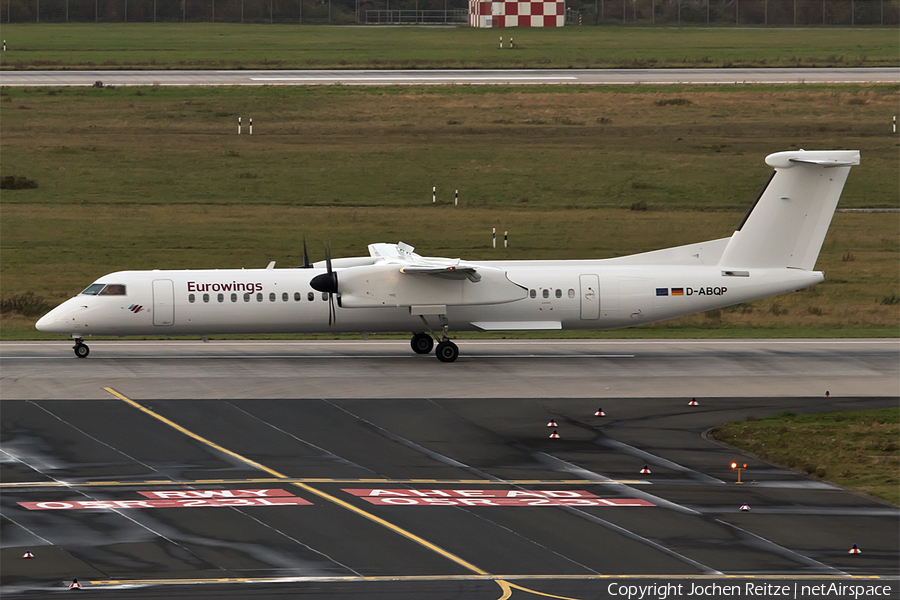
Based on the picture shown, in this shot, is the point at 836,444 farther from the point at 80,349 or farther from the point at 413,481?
the point at 80,349

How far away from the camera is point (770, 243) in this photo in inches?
1364

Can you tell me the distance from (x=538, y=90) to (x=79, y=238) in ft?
112

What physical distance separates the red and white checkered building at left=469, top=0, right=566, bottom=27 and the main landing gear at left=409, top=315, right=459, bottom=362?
88048mm

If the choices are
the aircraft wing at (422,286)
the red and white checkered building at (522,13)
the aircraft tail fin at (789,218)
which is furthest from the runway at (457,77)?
the aircraft wing at (422,286)

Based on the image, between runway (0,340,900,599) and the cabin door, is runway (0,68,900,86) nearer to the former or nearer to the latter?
the cabin door

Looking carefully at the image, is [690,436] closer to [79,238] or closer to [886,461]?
[886,461]

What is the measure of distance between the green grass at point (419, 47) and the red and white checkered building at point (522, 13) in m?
2.73

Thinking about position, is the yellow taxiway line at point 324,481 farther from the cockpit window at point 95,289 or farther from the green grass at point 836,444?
the cockpit window at point 95,289

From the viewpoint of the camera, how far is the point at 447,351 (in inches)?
1336

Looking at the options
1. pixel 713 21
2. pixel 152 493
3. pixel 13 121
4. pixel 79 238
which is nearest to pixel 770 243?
pixel 152 493

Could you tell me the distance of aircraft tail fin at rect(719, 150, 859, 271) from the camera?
34.6 m

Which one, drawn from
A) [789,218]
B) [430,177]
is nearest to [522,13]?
[430,177]

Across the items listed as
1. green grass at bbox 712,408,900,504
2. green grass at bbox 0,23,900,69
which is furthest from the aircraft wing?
green grass at bbox 0,23,900,69

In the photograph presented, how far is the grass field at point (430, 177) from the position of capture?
51312 millimetres
